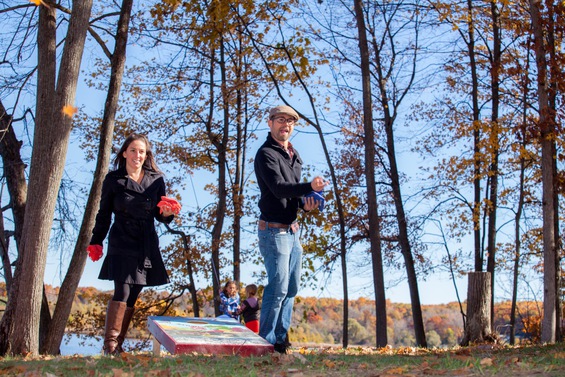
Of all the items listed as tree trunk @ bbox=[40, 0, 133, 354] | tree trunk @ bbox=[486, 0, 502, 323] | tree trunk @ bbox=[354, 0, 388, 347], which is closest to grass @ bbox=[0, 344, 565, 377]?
tree trunk @ bbox=[40, 0, 133, 354]

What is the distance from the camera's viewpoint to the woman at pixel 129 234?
217 inches

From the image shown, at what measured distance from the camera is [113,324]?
555 centimetres

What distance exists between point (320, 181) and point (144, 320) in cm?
1547

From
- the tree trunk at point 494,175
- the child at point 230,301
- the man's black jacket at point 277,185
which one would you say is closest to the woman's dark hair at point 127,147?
the man's black jacket at point 277,185

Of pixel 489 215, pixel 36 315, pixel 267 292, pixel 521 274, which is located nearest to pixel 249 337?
pixel 267 292

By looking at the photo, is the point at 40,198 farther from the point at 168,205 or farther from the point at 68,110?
the point at 168,205

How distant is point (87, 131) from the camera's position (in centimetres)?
1791

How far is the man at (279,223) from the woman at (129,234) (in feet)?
2.93

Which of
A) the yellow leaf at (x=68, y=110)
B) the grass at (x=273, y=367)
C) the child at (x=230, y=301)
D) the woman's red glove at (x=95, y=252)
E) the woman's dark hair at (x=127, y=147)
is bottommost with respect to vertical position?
the grass at (x=273, y=367)

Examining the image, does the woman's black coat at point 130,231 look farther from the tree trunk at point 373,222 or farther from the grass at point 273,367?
the tree trunk at point 373,222

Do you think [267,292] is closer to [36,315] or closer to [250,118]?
[36,315]

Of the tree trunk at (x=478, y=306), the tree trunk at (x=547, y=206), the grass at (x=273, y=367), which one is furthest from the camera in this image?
the tree trunk at (x=547, y=206)

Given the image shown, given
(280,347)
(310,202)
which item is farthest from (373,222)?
(310,202)

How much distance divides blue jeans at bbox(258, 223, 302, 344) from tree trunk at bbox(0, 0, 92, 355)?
12.8 ft
